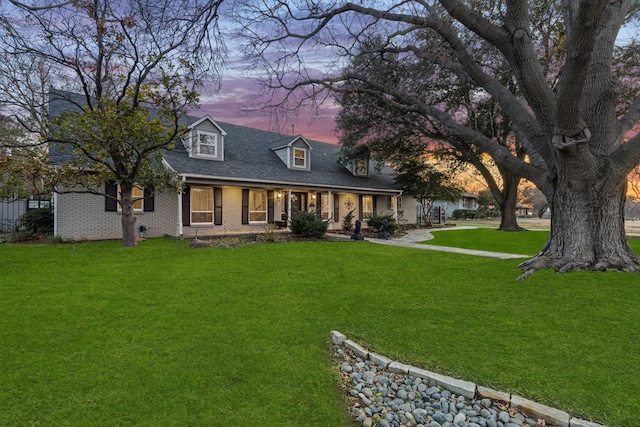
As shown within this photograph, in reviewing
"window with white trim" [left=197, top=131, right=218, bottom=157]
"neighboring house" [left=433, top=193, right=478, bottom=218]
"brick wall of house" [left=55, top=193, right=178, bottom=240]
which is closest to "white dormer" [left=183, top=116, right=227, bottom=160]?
"window with white trim" [left=197, top=131, right=218, bottom=157]

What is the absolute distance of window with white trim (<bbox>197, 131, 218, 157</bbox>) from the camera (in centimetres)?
1468

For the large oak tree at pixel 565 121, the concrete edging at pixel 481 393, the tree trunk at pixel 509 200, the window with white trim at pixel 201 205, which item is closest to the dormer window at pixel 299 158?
the window with white trim at pixel 201 205

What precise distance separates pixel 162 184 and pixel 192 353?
9880 millimetres

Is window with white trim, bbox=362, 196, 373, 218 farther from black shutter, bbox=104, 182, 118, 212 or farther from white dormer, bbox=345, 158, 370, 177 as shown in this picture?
black shutter, bbox=104, 182, 118, 212

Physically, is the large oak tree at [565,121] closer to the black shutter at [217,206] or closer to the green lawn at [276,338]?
the green lawn at [276,338]

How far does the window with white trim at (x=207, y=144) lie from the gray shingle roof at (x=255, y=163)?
0.49 metres

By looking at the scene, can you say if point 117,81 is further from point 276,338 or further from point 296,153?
point 276,338

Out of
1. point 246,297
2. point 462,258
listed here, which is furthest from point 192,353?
point 462,258

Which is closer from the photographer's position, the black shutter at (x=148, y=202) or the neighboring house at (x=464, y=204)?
the black shutter at (x=148, y=202)

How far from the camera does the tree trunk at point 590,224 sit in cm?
646

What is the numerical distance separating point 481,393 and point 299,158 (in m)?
16.5

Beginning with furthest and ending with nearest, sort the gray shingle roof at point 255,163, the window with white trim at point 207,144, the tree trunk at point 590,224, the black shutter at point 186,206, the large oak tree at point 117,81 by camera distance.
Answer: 1. the window with white trim at point 207,144
2. the black shutter at point 186,206
3. the gray shingle roof at point 255,163
4. the large oak tree at point 117,81
5. the tree trunk at point 590,224

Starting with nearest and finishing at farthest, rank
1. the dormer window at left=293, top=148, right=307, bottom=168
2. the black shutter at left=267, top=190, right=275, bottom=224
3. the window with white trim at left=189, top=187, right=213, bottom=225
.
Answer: the window with white trim at left=189, top=187, right=213, bottom=225
the black shutter at left=267, top=190, right=275, bottom=224
the dormer window at left=293, top=148, right=307, bottom=168

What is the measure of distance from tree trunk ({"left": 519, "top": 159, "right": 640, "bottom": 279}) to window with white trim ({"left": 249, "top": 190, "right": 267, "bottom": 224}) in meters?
12.3
